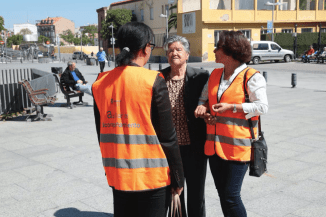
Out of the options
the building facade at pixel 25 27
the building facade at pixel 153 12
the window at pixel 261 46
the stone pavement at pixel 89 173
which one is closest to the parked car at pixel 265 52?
the window at pixel 261 46

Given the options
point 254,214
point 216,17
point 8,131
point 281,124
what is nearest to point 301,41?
point 216,17

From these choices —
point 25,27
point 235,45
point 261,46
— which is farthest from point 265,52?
point 25,27

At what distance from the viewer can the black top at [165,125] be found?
6.84 feet

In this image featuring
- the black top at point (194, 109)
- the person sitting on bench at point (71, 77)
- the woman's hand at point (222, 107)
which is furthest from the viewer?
the person sitting on bench at point (71, 77)

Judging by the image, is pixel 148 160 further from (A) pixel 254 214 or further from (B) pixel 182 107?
(A) pixel 254 214

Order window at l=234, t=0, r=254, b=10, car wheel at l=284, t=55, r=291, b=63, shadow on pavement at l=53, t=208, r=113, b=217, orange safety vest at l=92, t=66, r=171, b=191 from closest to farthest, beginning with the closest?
orange safety vest at l=92, t=66, r=171, b=191
shadow on pavement at l=53, t=208, r=113, b=217
car wheel at l=284, t=55, r=291, b=63
window at l=234, t=0, r=254, b=10

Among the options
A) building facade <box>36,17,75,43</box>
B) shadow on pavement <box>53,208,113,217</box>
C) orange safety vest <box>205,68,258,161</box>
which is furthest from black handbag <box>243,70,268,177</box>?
building facade <box>36,17,75,43</box>

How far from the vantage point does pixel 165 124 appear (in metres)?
2.13

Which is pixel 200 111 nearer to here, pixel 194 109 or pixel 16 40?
pixel 194 109

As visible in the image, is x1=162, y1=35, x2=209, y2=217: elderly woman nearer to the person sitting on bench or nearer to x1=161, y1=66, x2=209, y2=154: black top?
x1=161, y1=66, x2=209, y2=154: black top

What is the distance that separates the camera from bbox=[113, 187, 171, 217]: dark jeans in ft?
7.15

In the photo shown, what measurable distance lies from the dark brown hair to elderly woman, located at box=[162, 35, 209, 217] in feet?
1.33

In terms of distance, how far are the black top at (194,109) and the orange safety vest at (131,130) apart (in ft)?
2.95

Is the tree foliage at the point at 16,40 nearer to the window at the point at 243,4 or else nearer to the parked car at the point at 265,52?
the window at the point at 243,4
